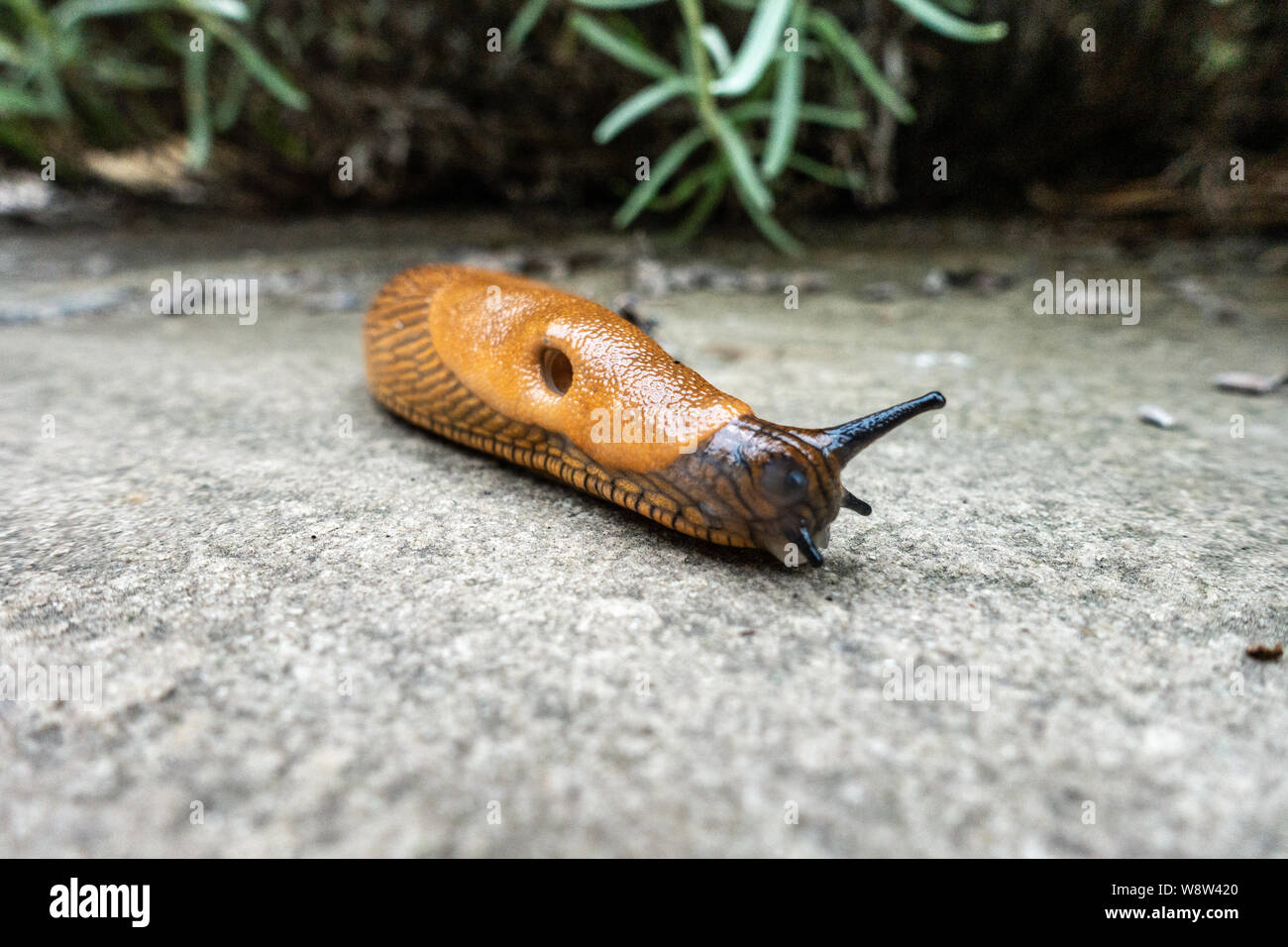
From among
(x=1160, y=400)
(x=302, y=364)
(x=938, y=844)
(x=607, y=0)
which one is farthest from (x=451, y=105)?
(x=938, y=844)

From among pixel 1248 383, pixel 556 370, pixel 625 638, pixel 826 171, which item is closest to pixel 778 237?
pixel 826 171

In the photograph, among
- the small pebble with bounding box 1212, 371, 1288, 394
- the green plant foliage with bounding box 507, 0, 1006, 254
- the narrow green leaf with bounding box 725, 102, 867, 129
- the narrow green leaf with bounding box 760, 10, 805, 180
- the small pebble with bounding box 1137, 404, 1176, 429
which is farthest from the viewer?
the narrow green leaf with bounding box 725, 102, 867, 129

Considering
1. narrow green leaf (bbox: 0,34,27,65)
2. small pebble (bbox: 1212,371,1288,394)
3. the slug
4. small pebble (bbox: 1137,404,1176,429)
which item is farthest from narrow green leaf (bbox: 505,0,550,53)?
small pebble (bbox: 1212,371,1288,394)

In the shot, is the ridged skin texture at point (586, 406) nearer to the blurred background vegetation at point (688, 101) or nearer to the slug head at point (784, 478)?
the slug head at point (784, 478)

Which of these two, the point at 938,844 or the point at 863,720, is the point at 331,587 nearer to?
the point at 863,720

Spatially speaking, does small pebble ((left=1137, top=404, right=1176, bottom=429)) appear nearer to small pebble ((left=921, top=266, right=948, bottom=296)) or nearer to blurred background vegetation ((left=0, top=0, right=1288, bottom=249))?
small pebble ((left=921, top=266, right=948, bottom=296))

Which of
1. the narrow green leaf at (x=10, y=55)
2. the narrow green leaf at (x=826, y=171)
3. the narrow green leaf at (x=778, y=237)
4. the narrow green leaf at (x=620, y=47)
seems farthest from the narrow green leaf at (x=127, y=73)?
the narrow green leaf at (x=826, y=171)
